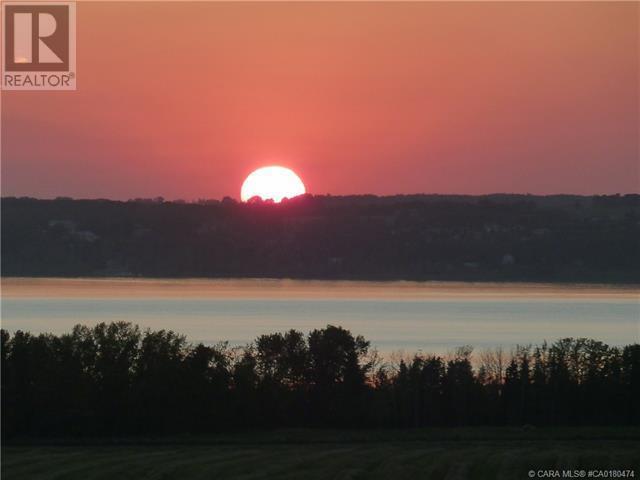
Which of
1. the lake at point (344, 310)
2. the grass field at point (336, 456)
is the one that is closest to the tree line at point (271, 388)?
the grass field at point (336, 456)

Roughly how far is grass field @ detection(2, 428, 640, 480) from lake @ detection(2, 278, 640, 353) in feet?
74.2

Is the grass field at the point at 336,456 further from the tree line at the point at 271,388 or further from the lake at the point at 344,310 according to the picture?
the lake at the point at 344,310

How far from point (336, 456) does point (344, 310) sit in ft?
217

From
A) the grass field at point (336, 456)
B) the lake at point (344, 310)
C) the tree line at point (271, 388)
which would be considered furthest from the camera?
the lake at point (344, 310)

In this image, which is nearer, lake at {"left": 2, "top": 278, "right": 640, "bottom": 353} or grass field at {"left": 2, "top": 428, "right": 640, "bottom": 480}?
grass field at {"left": 2, "top": 428, "right": 640, "bottom": 480}

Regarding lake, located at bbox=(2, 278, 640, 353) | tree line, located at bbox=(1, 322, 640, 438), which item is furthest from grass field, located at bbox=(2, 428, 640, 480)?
lake, located at bbox=(2, 278, 640, 353)

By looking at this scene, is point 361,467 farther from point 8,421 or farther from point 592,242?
point 592,242

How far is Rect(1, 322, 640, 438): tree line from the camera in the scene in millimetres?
32844

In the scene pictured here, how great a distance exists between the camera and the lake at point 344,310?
2618 inches

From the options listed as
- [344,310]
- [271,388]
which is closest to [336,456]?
[271,388]

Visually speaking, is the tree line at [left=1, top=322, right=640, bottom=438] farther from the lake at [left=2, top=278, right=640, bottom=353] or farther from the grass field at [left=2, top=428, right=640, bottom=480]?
the lake at [left=2, top=278, right=640, bottom=353]

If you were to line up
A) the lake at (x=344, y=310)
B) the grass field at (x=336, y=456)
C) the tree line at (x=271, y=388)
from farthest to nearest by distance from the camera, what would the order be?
1. the lake at (x=344, y=310)
2. the tree line at (x=271, y=388)
3. the grass field at (x=336, y=456)

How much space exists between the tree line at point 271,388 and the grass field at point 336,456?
1.83 m

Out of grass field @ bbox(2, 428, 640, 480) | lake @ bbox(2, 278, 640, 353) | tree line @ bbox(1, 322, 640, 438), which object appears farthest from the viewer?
lake @ bbox(2, 278, 640, 353)
